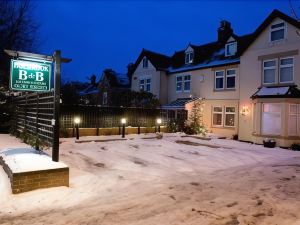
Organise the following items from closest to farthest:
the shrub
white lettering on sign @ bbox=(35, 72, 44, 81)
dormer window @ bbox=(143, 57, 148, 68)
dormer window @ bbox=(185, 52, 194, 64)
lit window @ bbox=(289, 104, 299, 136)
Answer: white lettering on sign @ bbox=(35, 72, 44, 81), the shrub, lit window @ bbox=(289, 104, 299, 136), dormer window @ bbox=(185, 52, 194, 64), dormer window @ bbox=(143, 57, 148, 68)

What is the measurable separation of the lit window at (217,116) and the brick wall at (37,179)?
60.6 ft

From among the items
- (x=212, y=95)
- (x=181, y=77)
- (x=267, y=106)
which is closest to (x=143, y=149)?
(x=267, y=106)

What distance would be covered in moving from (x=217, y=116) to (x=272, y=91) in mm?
5958

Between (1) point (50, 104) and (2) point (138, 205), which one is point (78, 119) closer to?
(1) point (50, 104)

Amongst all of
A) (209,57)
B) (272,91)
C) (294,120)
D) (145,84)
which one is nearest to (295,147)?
(294,120)

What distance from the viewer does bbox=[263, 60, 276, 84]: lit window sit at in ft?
65.3

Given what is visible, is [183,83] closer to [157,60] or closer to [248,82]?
[157,60]

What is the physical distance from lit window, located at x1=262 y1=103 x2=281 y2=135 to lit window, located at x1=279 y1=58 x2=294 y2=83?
5.70 ft

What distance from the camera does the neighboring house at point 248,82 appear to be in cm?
1866

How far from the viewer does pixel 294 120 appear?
61.3ft

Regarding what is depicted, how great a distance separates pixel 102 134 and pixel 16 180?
490 inches

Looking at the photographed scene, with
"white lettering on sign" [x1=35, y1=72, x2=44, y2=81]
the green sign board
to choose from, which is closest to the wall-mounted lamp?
the green sign board

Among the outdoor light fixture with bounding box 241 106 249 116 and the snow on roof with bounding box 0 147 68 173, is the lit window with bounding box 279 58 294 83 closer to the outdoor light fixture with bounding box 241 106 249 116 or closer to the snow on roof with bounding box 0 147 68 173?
Result: the outdoor light fixture with bounding box 241 106 249 116

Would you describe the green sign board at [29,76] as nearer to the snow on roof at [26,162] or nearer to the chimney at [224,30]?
the snow on roof at [26,162]
